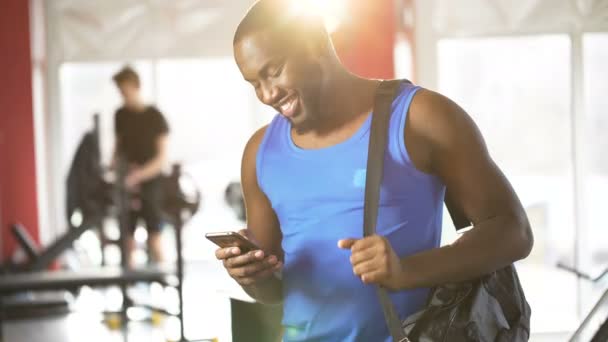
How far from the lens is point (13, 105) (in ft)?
25.4

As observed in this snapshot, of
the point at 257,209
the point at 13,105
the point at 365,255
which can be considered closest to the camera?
the point at 365,255

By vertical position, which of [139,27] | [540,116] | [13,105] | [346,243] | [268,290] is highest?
[139,27]

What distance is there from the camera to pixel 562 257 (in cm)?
930

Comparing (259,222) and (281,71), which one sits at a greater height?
(281,71)

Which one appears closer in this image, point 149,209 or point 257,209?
point 257,209

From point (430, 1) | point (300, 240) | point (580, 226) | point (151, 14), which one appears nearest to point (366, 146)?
point (300, 240)

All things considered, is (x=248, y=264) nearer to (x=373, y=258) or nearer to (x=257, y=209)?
(x=257, y=209)

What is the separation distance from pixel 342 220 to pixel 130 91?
527cm

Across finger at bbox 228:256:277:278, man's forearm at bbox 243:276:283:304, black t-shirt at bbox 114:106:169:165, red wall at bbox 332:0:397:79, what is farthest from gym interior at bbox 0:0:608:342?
finger at bbox 228:256:277:278

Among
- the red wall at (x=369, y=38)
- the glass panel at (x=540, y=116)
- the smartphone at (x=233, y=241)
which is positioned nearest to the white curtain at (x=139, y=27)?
the glass panel at (x=540, y=116)

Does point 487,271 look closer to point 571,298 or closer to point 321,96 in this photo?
point 321,96

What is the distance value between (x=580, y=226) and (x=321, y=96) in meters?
5.67

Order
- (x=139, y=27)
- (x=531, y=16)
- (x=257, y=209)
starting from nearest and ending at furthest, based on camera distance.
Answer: (x=257, y=209), (x=531, y=16), (x=139, y=27)

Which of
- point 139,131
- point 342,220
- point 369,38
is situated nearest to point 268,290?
point 342,220
